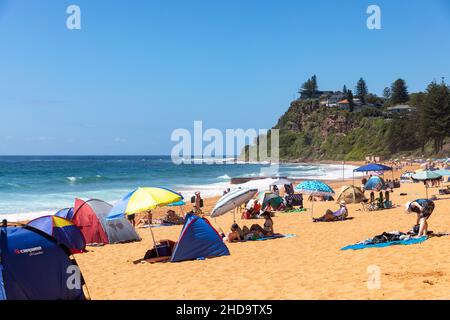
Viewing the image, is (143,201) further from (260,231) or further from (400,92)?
(400,92)

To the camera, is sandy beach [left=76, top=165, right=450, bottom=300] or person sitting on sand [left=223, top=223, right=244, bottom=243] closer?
sandy beach [left=76, top=165, right=450, bottom=300]

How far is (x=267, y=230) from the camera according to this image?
14055 millimetres

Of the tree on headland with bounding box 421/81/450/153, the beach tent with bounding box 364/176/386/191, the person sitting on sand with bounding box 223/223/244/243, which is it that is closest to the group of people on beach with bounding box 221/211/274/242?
the person sitting on sand with bounding box 223/223/244/243

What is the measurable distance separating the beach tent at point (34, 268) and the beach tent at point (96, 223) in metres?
6.84

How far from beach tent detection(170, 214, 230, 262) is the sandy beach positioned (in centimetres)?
38

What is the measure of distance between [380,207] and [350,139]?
387 ft

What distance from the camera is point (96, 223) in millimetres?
14859

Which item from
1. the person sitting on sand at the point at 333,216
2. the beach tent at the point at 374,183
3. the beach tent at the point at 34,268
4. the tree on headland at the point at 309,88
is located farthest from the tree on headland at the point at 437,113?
the tree on headland at the point at 309,88

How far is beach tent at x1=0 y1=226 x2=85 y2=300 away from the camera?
23.9ft

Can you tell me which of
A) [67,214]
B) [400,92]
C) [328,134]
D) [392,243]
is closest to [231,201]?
[392,243]

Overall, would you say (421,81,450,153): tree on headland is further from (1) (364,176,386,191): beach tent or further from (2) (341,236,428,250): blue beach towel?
(2) (341,236,428,250): blue beach towel

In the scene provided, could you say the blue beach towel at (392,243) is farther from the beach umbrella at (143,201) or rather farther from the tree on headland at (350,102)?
the tree on headland at (350,102)
